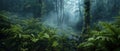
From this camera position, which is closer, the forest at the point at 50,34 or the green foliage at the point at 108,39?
the green foliage at the point at 108,39

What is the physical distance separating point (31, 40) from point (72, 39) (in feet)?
8.29

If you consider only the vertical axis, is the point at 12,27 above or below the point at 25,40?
above

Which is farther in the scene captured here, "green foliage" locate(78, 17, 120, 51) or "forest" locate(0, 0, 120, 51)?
"forest" locate(0, 0, 120, 51)

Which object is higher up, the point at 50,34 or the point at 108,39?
the point at 108,39

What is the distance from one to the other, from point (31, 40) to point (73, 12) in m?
13.5

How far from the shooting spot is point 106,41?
6.55 m

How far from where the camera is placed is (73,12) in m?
21.4

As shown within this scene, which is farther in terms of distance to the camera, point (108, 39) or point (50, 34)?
point (50, 34)

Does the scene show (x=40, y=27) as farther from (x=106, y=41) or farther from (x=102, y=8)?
(x=102, y=8)

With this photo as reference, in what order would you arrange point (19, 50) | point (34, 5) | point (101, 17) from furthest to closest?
point (101, 17) < point (34, 5) < point (19, 50)

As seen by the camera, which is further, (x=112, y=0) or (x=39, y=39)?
(x=112, y=0)

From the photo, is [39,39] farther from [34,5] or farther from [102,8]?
[102,8]

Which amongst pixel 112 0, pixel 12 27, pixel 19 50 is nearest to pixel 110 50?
pixel 19 50

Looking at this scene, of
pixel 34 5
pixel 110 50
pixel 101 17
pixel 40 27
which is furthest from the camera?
pixel 101 17
